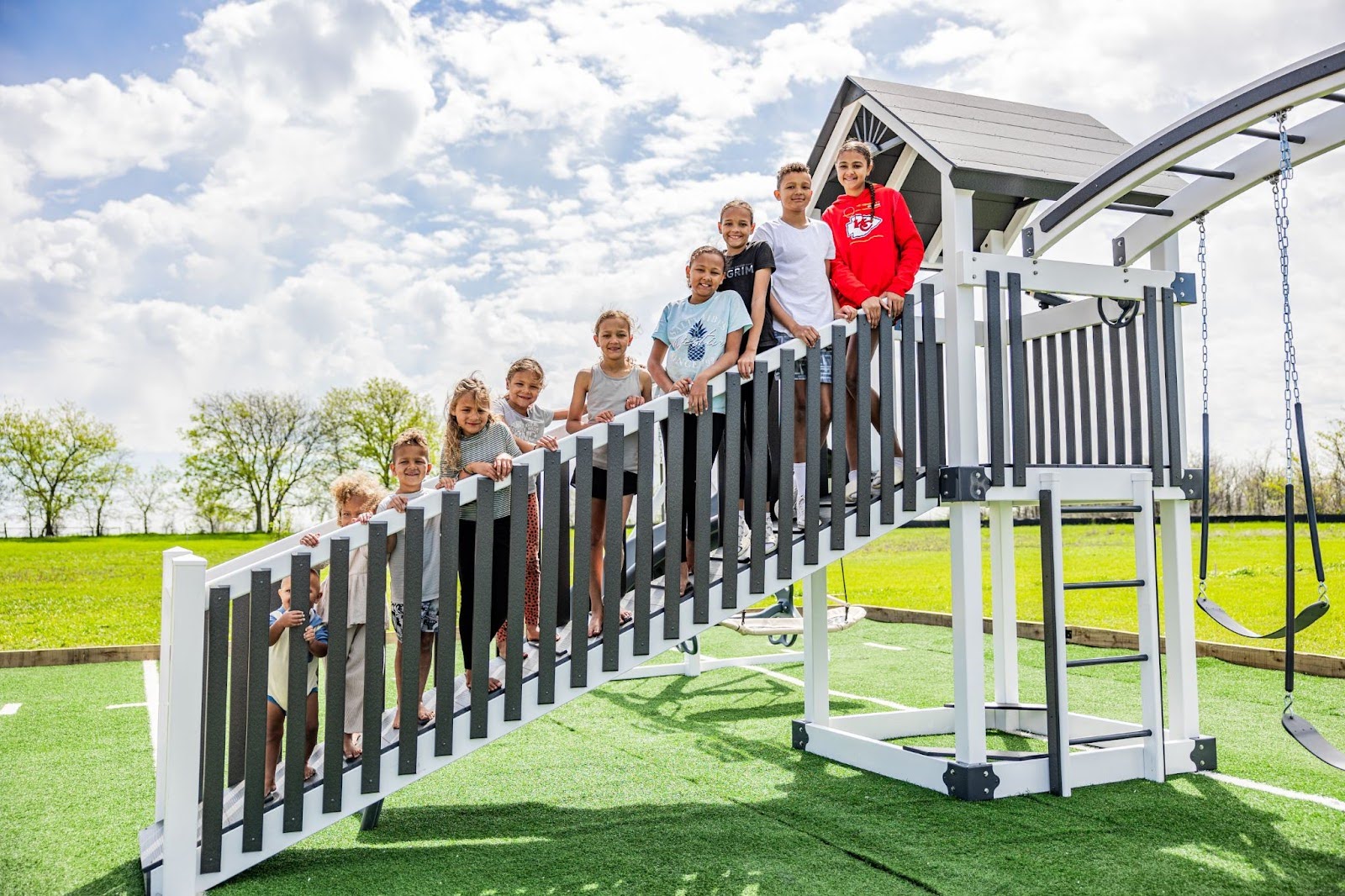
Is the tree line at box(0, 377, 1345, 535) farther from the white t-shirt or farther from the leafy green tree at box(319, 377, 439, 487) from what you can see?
the white t-shirt

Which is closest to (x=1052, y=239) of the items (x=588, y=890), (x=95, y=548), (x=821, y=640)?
(x=821, y=640)

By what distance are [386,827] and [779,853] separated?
5.79ft

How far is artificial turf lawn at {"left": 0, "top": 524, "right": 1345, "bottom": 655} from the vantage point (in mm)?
12430

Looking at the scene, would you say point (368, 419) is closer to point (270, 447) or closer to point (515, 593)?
point (270, 447)

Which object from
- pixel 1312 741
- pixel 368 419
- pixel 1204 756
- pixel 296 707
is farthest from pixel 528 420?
pixel 368 419

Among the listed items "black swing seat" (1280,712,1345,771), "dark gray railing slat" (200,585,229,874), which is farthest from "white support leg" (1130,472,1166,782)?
"dark gray railing slat" (200,585,229,874)

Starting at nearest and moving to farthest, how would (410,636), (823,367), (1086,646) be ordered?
(410,636) < (823,367) < (1086,646)

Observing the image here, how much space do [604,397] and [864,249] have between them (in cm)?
159

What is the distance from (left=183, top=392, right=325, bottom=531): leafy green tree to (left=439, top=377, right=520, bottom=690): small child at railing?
29081 mm

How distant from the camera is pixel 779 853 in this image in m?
4.11

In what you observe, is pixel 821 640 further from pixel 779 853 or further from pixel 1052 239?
pixel 1052 239

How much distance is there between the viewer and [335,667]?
3.90m

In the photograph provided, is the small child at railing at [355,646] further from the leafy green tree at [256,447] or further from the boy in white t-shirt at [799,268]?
the leafy green tree at [256,447]

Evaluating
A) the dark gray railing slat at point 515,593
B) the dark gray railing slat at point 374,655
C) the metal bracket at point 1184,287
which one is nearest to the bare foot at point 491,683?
the dark gray railing slat at point 515,593
